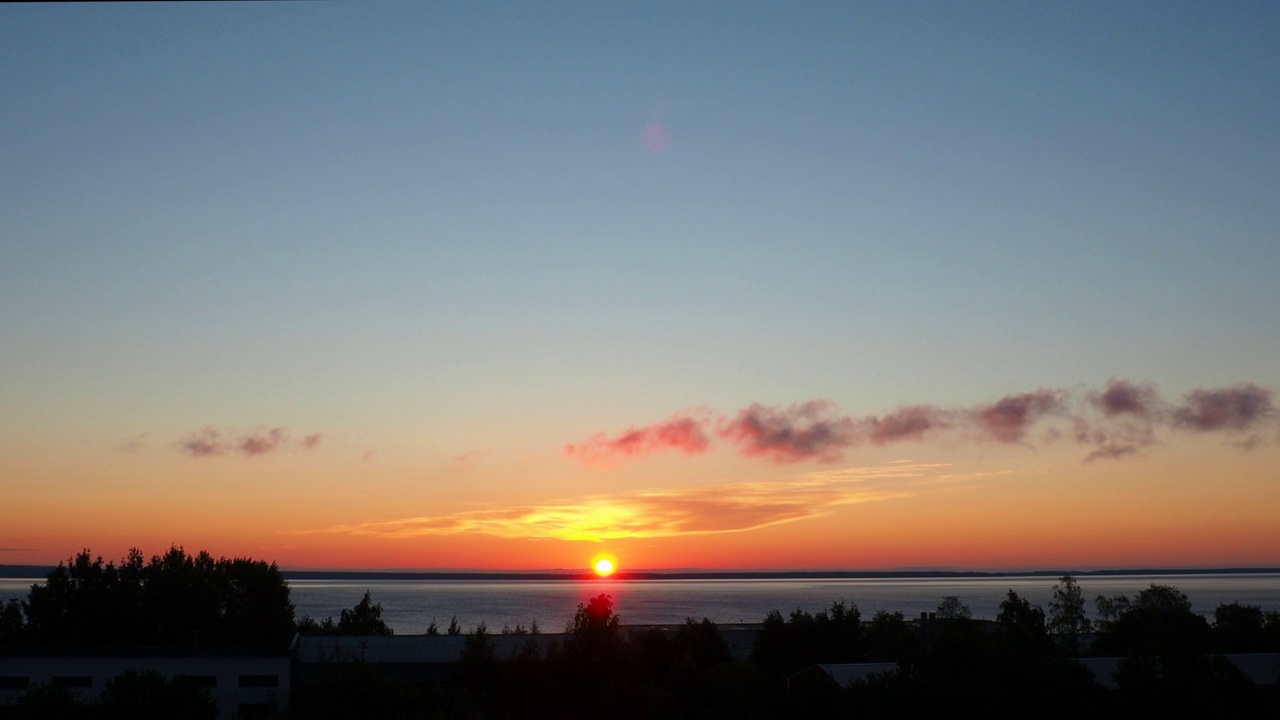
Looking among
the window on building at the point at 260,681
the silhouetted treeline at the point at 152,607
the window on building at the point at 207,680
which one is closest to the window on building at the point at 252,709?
the window on building at the point at 260,681

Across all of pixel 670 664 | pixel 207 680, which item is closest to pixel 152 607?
pixel 207 680

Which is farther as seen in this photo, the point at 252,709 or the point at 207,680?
the point at 252,709

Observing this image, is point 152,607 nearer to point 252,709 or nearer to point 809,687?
point 252,709

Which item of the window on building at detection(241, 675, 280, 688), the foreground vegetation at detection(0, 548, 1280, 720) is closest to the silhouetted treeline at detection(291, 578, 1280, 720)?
the foreground vegetation at detection(0, 548, 1280, 720)

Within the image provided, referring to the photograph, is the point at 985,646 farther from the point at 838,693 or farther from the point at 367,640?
the point at 367,640

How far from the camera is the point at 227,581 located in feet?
247

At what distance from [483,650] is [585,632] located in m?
4.98

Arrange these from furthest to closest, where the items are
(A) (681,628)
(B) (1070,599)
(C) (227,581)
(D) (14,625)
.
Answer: (B) (1070,599)
(C) (227,581)
(D) (14,625)
(A) (681,628)

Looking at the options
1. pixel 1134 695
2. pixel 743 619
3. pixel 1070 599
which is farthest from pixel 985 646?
pixel 743 619

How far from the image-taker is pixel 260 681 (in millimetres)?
49281

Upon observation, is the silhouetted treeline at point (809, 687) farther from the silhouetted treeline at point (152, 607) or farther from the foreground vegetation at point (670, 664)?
the silhouetted treeline at point (152, 607)

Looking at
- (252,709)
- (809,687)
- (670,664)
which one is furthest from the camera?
(670,664)

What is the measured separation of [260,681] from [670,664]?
20.2 m

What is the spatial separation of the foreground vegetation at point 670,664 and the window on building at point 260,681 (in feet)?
5.78
